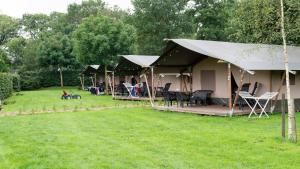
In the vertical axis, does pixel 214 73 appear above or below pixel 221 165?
above

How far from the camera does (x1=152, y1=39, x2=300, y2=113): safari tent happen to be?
1356 cm

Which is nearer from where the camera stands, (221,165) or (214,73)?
(221,165)

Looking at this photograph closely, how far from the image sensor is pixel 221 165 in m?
6.45

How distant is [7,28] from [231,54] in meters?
A: 41.4

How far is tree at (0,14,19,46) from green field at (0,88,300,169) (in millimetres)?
39226

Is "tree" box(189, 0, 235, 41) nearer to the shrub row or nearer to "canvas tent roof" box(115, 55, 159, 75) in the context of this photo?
the shrub row

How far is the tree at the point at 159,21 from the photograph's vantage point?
4031 centimetres

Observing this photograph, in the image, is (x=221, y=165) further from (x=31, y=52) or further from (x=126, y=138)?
(x=31, y=52)

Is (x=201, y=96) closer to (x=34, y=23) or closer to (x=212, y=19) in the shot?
(x=212, y=19)

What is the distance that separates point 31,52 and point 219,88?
94.9 feet

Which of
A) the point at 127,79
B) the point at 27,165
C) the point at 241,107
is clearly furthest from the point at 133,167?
the point at 127,79

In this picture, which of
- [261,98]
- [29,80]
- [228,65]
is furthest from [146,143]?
[29,80]

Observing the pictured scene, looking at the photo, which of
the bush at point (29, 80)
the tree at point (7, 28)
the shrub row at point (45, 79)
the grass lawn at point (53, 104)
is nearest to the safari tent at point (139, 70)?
the grass lawn at point (53, 104)

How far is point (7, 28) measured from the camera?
49312 millimetres
